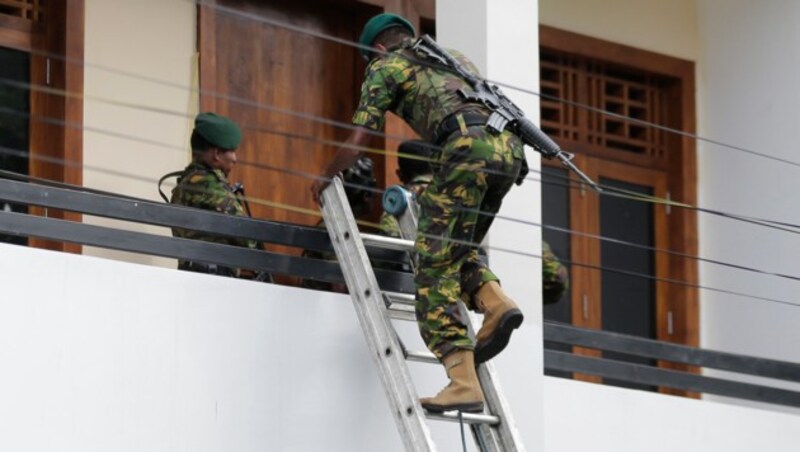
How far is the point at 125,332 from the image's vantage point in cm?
889

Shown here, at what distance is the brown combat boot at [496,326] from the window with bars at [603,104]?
4.05 metres

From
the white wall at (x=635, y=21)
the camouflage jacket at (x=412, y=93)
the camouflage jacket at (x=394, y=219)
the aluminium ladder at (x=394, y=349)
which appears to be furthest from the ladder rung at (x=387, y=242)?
the white wall at (x=635, y=21)

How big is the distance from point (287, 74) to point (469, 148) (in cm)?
295

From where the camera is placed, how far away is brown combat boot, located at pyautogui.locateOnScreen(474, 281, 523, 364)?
889cm

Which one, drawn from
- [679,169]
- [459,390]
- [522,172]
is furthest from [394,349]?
[679,169]

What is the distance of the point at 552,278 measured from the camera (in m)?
11.4

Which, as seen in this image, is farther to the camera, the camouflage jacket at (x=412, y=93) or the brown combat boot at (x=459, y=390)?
the camouflage jacket at (x=412, y=93)

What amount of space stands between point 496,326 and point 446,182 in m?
0.65

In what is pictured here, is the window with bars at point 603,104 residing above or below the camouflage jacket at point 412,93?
above

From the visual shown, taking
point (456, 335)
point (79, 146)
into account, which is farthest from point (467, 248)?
point (79, 146)

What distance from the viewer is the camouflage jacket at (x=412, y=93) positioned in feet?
30.2

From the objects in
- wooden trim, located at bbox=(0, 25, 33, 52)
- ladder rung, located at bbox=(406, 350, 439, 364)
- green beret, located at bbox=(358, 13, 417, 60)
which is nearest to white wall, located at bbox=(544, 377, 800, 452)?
ladder rung, located at bbox=(406, 350, 439, 364)

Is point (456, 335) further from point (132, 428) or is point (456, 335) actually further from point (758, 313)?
point (758, 313)

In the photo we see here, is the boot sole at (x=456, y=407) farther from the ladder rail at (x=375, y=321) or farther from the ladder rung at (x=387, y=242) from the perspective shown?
the ladder rung at (x=387, y=242)
